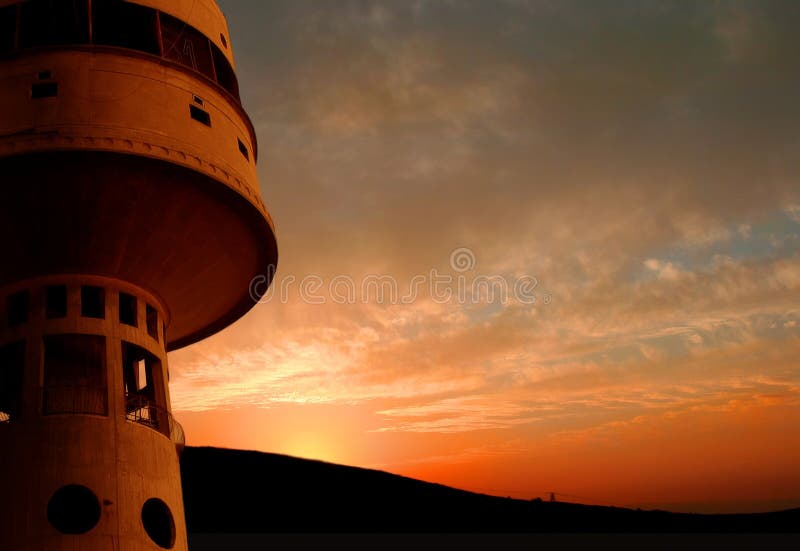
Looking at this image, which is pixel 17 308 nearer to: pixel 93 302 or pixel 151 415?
pixel 93 302

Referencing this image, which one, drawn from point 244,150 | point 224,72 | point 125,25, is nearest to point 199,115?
point 244,150

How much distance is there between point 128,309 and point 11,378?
3.98 metres

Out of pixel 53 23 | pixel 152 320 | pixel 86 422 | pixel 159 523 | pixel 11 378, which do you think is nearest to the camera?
pixel 86 422

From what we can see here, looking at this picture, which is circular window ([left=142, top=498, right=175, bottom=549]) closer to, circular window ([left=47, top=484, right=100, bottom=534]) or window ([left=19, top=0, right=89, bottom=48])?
circular window ([left=47, top=484, right=100, bottom=534])

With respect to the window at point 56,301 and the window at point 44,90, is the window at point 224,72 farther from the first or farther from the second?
the window at point 56,301

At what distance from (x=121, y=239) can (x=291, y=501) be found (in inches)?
1168

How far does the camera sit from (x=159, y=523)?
17641 millimetres

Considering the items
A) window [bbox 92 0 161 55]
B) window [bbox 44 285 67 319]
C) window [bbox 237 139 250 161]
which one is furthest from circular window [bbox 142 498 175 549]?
window [bbox 92 0 161 55]

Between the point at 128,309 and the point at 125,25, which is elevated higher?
the point at 125,25

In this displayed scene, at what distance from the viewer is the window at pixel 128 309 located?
60.2ft

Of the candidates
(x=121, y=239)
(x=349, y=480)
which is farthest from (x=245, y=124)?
(x=349, y=480)

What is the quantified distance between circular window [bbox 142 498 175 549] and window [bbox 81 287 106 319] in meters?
4.22

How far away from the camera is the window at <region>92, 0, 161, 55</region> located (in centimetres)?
1823

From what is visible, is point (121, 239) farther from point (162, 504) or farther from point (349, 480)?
point (349, 480)
